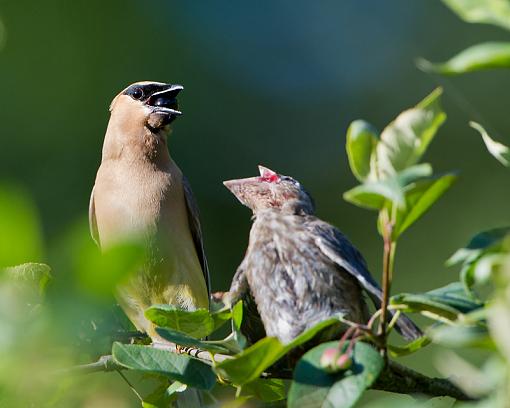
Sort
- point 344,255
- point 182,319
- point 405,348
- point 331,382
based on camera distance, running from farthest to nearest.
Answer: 1. point 344,255
2. point 182,319
3. point 405,348
4. point 331,382

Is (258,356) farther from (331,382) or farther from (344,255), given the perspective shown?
(344,255)

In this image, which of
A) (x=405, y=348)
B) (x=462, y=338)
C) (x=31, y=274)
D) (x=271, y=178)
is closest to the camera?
(x=462, y=338)

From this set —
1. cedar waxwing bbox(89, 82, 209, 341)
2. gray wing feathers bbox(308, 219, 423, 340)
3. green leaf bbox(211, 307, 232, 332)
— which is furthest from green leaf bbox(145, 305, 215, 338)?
cedar waxwing bbox(89, 82, 209, 341)

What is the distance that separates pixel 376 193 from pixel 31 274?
54 centimetres

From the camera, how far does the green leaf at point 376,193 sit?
150cm

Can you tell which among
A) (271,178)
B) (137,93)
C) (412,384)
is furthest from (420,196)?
(137,93)

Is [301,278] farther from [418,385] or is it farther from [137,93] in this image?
[137,93]

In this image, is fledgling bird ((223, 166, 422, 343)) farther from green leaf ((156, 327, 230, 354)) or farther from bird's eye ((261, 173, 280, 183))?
green leaf ((156, 327, 230, 354))

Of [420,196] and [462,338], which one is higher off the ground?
[420,196]

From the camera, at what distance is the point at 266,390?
2.43m

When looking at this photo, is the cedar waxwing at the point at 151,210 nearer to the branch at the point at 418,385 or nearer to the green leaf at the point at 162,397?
the green leaf at the point at 162,397

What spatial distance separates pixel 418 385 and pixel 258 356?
395 mm

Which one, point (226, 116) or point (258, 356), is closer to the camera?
point (258, 356)

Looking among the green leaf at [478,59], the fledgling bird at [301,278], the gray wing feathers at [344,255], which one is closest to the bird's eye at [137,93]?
the fledgling bird at [301,278]
